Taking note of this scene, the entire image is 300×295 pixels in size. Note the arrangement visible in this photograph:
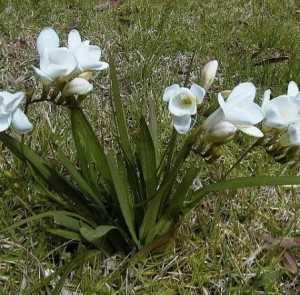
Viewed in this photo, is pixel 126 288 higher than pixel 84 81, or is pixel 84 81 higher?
pixel 84 81

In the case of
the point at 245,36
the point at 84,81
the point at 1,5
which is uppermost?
the point at 84,81

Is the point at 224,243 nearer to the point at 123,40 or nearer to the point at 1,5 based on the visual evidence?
the point at 123,40

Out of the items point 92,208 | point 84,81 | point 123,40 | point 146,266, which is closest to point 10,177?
point 92,208

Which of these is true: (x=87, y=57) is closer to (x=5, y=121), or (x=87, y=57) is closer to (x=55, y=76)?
(x=55, y=76)

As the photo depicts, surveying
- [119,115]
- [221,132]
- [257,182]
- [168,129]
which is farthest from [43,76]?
[168,129]

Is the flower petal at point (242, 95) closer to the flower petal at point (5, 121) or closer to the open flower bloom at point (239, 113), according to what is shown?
the open flower bloom at point (239, 113)

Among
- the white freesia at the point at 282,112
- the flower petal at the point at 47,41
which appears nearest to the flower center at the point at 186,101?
the white freesia at the point at 282,112
